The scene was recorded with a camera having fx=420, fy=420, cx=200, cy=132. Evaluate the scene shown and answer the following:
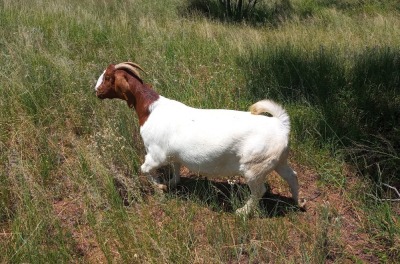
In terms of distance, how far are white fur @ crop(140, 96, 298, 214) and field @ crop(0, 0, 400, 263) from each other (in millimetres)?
224

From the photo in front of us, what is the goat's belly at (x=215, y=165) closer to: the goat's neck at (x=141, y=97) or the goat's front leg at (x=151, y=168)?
the goat's front leg at (x=151, y=168)

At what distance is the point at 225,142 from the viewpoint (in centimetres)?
300

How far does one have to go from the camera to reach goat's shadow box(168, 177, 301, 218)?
3.26 metres

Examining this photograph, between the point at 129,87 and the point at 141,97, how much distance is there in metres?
0.14

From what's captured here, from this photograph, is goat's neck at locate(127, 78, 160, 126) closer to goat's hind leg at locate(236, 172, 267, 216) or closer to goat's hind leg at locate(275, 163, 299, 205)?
goat's hind leg at locate(236, 172, 267, 216)

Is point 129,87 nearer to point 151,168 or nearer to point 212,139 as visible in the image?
point 151,168

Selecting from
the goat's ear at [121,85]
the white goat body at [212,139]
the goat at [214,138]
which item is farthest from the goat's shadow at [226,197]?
the goat's ear at [121,85]

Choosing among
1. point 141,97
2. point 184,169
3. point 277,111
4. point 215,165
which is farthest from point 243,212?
point 141,97

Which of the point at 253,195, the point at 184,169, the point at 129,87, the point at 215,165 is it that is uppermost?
the point at 129,87

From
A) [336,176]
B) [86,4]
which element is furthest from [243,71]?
[86,4]

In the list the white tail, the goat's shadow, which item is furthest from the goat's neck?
the white tail

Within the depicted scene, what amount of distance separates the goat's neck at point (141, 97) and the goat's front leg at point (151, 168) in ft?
1.02

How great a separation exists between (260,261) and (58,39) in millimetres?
4734

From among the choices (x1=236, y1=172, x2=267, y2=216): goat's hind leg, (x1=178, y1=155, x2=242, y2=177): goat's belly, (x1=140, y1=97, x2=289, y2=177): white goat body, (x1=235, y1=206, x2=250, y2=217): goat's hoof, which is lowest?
(x1=235, y1=206, x2=250, y2=217): goat's hoof
